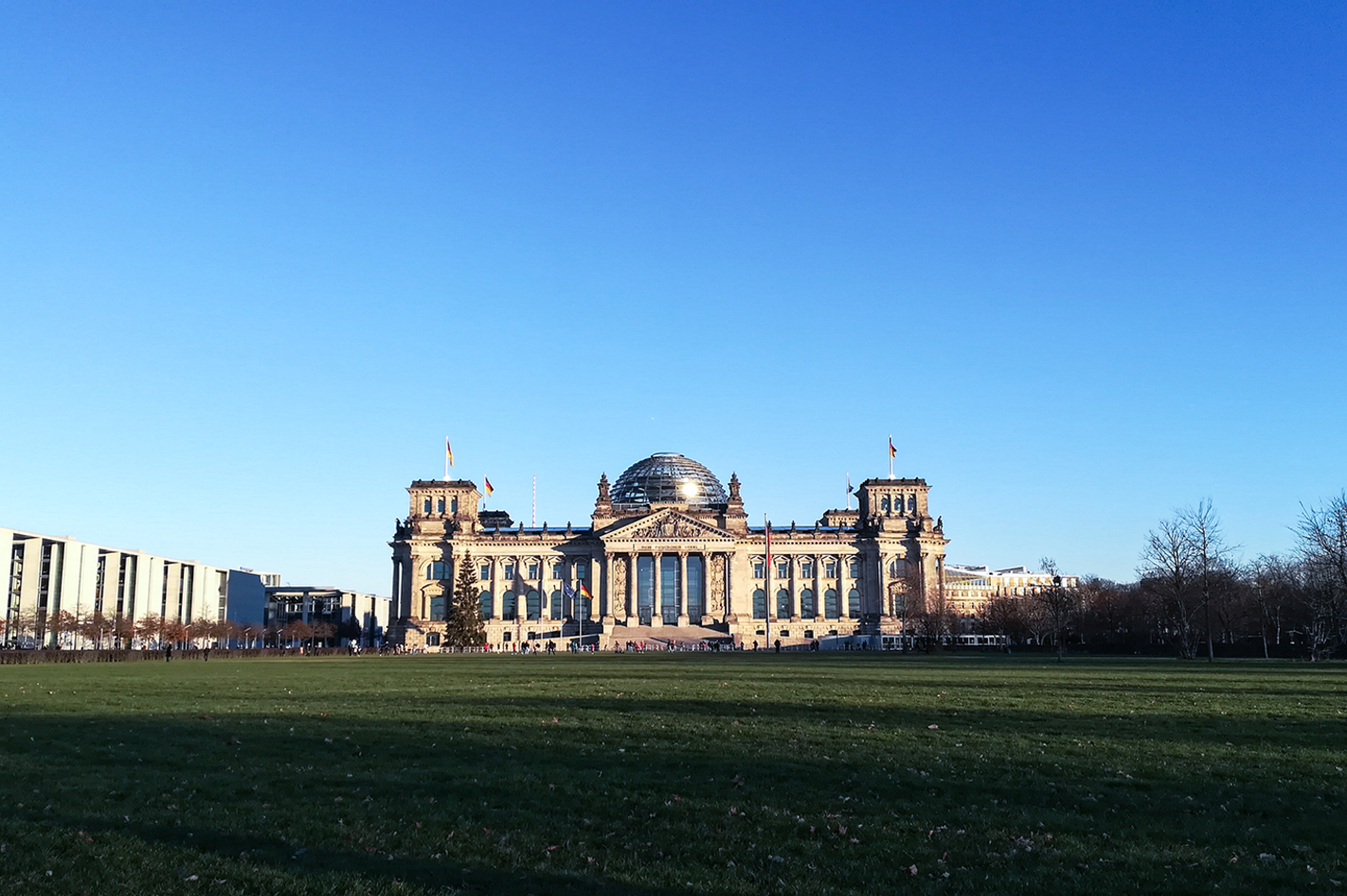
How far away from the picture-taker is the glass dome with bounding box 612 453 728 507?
616 feet

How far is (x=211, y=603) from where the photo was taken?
6993 inches

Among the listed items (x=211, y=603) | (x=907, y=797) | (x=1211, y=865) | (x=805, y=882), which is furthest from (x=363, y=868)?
(x=211, y=603)

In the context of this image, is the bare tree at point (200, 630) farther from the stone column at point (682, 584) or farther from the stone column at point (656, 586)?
the stone column at point (682, 584)

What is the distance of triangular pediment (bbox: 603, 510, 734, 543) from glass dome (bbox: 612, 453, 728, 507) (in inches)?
511

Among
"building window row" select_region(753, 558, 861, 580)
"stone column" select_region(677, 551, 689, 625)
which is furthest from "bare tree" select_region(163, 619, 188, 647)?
"building window row" select_region(753, 558, 861, 580)

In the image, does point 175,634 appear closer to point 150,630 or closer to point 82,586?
point 150,630

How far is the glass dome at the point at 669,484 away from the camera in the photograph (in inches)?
7397

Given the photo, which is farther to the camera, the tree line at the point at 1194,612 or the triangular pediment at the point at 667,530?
the triangular pediment at the point at 667,530

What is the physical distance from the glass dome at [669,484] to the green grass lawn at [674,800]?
158 m

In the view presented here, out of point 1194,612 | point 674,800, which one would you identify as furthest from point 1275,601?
point 674,800

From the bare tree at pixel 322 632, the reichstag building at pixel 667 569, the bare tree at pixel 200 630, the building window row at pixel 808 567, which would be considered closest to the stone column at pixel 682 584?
the reichstag building at pixel 667 569

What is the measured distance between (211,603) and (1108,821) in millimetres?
183219

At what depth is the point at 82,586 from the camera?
447 feet

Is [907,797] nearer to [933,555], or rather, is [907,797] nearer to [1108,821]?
[1108,821]
